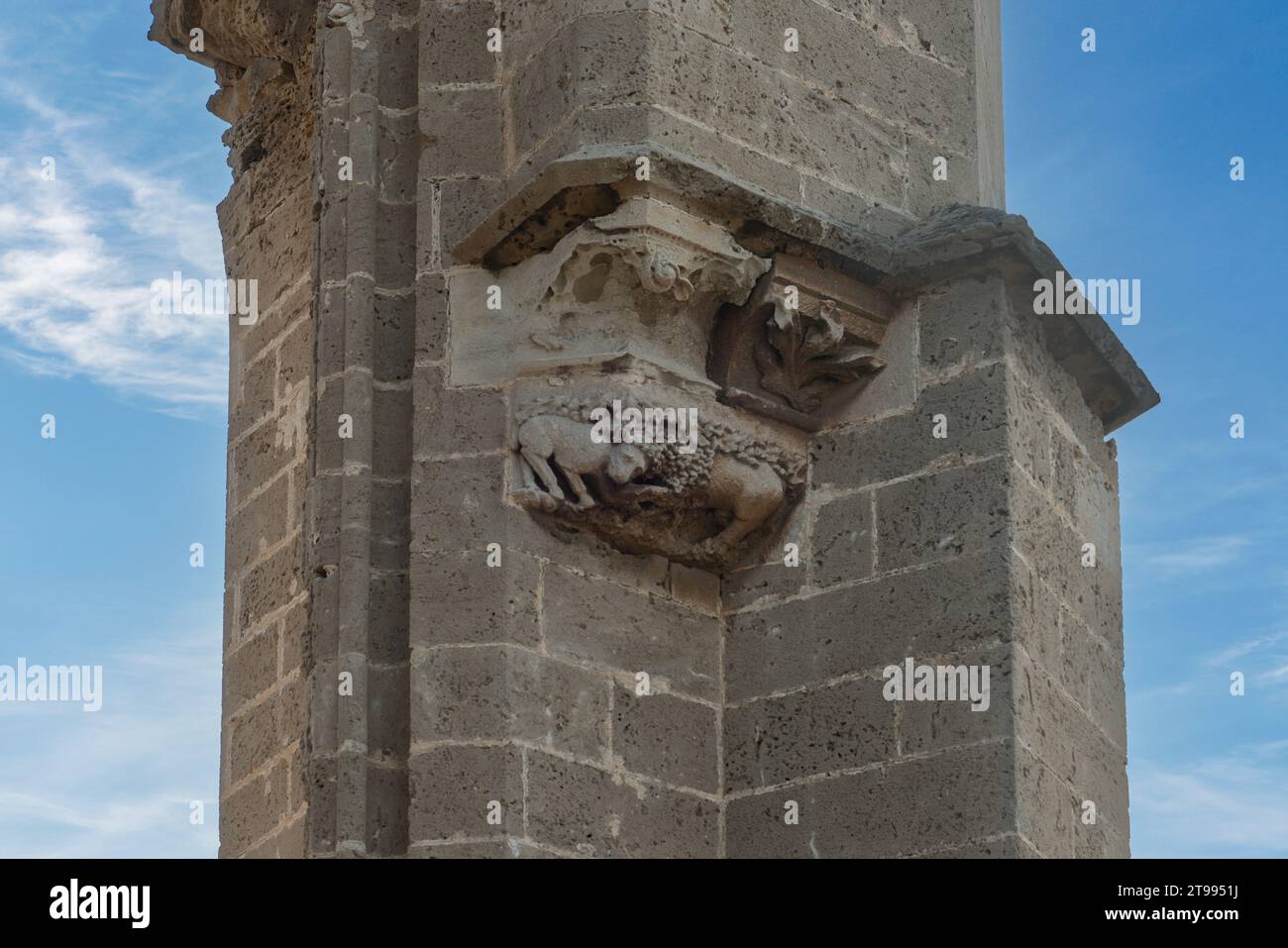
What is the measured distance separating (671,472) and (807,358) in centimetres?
55

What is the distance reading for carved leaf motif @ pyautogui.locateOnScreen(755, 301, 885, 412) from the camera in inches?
296

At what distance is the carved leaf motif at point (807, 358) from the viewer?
24.6 ft

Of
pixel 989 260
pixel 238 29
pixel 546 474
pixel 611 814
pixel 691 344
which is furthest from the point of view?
pixel 238 29

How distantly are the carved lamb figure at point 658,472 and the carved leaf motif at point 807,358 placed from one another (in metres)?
0.18

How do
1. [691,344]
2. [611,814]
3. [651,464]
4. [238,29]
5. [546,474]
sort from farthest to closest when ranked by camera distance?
[238,29] < [691,344] < [651,464] < [546,474] < [611,814]

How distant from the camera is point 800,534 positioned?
7.50 metres

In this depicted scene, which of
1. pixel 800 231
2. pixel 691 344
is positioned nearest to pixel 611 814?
pixel 691 344

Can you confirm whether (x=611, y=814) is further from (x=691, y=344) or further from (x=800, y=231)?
(x=800, y=231)

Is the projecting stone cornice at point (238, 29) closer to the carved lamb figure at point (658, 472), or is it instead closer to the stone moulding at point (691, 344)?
the stone moulding at point (691, 344)

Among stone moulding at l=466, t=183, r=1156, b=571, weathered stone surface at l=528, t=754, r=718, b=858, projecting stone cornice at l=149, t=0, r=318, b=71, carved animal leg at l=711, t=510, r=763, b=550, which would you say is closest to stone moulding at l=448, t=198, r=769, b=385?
stone moulding at l=466, t=183, r=1156, b=571

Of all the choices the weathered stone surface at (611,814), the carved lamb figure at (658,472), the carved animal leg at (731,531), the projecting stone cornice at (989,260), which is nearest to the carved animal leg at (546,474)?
the carved lamb figure at (658,472)

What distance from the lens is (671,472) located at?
23.8 ft
